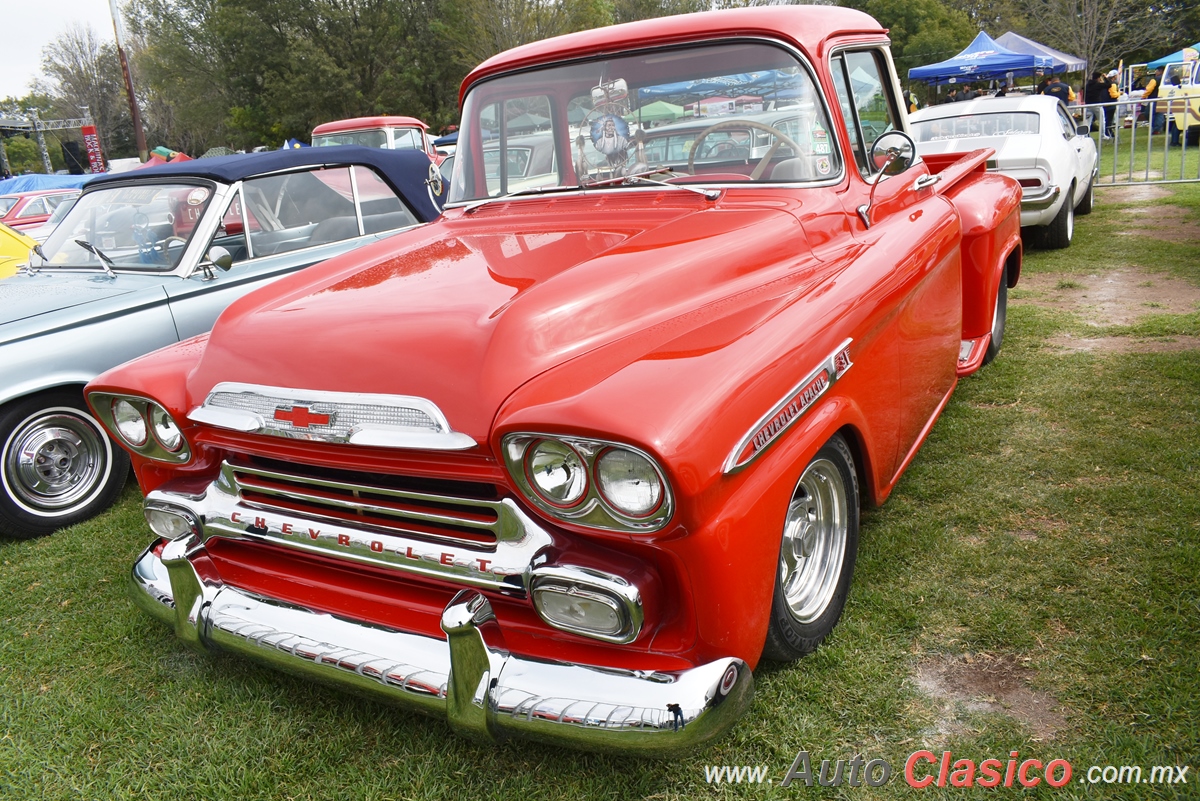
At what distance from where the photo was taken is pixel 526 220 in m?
3.11

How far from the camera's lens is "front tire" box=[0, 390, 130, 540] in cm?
400

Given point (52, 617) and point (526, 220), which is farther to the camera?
point (52, 617)

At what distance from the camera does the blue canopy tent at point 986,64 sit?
65.3 feet

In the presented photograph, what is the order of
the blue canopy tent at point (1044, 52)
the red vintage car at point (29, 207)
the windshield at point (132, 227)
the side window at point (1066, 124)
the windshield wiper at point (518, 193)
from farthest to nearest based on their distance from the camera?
the blue canopy tent at point (1044, 52), the red vintage car at point (29, 207), the side window at point (1066, 124), the windshield at point (132, 227), the windshield wiper at point (518, 193)

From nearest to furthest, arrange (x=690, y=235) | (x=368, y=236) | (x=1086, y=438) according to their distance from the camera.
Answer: (x=690, y=235) < (x=1086, y=438) < (x=368, y=236)

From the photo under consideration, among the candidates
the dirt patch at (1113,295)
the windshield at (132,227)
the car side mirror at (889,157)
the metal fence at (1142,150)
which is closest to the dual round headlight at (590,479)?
the car side mirror at (889,157)

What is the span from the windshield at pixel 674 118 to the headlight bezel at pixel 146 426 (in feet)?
5.03

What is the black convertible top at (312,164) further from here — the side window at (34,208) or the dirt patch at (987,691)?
the side window at (34,208)

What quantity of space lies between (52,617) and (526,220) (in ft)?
→ 7.64

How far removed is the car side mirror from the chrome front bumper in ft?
6.12

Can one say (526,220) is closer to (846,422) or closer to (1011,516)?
(846,422)

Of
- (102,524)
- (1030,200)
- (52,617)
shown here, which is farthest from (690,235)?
(1030,200)

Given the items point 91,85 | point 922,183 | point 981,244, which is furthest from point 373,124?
point 91,85

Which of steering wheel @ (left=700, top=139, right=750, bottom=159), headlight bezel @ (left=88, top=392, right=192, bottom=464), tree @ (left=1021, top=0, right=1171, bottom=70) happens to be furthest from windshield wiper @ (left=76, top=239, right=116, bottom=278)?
tree @ (left=1021, top=0, right=1171, bottom=70)
